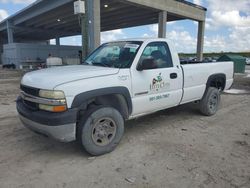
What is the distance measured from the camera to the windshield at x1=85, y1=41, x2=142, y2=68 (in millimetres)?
3916

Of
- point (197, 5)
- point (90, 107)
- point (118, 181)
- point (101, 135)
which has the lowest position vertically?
point (118, 181)

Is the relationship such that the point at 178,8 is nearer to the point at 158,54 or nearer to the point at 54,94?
the point at 158,54

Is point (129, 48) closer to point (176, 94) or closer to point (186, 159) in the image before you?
point (176, 94)

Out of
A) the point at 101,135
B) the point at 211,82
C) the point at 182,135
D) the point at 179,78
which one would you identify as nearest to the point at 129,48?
the point at 179,78

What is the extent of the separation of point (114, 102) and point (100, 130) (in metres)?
0.56

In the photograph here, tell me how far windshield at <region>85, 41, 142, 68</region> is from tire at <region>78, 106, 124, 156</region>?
89 cm

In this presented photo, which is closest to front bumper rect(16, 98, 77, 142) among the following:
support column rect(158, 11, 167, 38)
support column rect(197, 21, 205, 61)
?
support column rect(158, 11, 167, 38)

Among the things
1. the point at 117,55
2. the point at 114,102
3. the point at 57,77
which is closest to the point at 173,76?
the point at 117,55

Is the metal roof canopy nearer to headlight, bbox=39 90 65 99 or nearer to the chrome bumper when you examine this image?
headlight, bbox=39 90 65 99

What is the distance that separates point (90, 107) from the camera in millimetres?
3479

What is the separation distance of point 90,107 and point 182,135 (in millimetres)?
2034

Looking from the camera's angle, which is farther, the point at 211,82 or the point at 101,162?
the point at 211,82

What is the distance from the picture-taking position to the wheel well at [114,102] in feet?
11.8

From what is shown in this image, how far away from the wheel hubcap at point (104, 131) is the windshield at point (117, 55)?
1.01 metres
